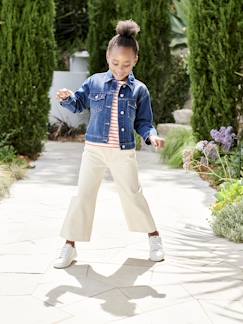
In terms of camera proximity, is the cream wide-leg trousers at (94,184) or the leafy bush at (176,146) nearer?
the cream wide-leg trousers at (94,184)

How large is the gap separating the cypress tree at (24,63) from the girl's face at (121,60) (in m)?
5.16

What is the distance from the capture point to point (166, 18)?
1181 cm

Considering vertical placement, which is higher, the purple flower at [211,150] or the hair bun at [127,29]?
the hair bun at [127,29]

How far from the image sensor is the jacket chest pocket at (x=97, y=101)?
3879 mm

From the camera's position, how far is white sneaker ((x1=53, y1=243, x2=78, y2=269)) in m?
3.83

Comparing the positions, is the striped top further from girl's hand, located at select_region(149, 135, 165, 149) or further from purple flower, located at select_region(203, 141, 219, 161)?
purple flower, located at select_region(203, 141, 219, 161)

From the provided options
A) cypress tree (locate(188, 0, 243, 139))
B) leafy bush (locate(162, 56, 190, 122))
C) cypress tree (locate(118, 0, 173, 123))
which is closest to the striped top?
cypress tree (locate(188, 0, 243, 139))

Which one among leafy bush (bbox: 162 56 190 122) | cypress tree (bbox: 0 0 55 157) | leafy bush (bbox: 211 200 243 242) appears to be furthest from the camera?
leafy bush (bbox: 162 56 190 122)

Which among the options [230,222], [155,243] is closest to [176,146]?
[230,222]

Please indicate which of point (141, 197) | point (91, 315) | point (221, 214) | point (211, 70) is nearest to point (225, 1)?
point (211, 70)

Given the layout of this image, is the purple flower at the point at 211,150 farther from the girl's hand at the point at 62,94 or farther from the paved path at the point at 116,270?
the girl's hand at the point at 62,94

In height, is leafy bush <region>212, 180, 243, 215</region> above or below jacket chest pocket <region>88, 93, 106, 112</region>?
below

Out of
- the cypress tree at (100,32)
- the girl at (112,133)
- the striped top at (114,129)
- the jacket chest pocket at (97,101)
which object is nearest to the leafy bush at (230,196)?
the girl at (112,133)

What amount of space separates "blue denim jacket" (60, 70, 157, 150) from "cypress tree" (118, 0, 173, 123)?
312 inches
